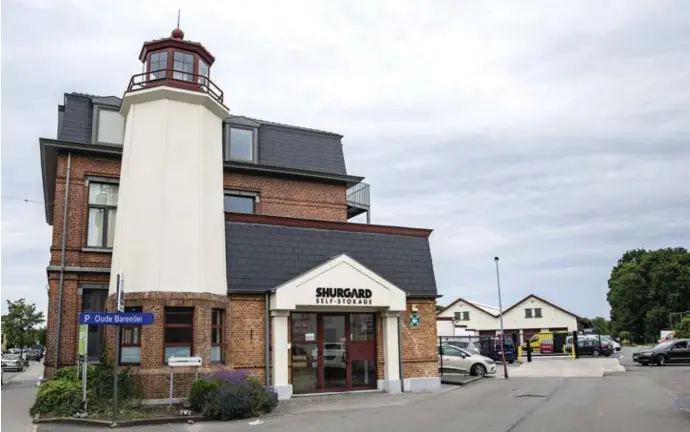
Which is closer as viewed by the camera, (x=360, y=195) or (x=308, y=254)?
(x=308, y=254)

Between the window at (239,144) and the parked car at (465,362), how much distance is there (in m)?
12.0

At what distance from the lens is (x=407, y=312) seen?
69.4 ft

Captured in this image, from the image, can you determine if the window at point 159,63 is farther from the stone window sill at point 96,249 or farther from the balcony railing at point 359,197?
the balcony railing at point 359,197

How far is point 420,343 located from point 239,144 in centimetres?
1047

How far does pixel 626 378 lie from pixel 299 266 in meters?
15.3

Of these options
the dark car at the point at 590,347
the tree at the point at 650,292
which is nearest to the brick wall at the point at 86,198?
the dark car at the point at 590,347

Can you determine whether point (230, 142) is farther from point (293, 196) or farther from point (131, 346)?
point (131, 346)

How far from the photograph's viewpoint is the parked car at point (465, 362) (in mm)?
27594

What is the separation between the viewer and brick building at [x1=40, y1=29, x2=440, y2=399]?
17469 millimetres

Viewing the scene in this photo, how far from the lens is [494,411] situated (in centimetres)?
1545

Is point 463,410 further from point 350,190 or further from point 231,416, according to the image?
point 350,190

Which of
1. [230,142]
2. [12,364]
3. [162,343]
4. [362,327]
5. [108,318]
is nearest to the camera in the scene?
[108,318]

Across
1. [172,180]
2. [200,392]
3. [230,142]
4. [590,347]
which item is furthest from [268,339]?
[590,347]

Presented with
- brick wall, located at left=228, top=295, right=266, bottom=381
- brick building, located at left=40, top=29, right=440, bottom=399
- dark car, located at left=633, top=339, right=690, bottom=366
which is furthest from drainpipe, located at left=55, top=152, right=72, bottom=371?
dark car, located at left=633, top=339, right=690, bottom=366
